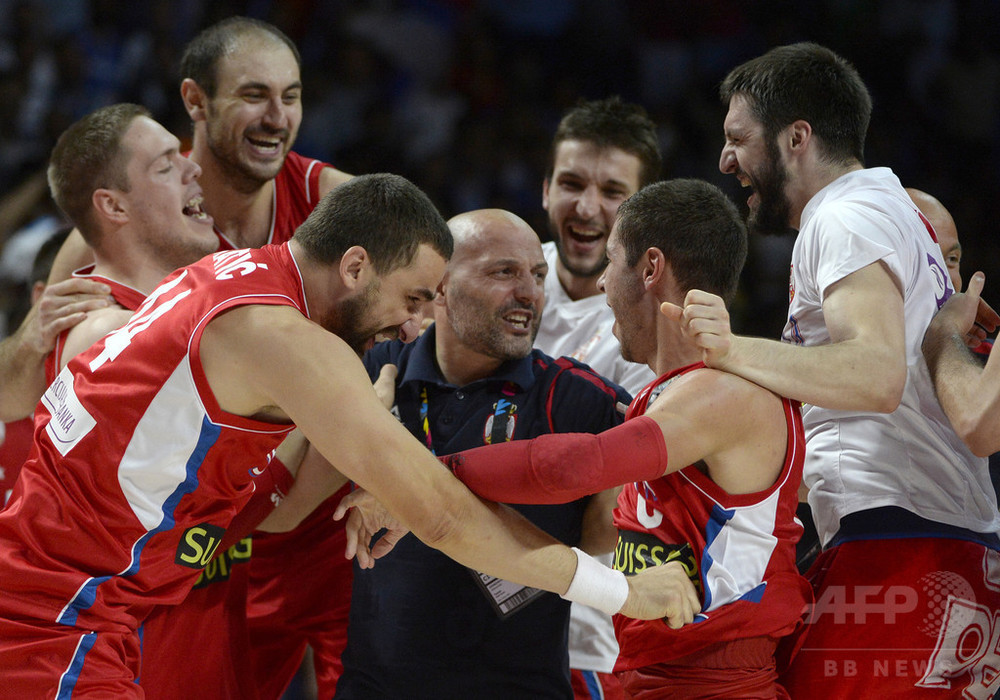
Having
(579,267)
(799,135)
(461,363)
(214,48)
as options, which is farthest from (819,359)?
(214,48)

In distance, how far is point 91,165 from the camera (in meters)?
4.22

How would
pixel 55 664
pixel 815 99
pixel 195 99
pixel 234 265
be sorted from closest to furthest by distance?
pixel 55 664 → pixel 234 265 → pixel 815 99 → pixel 195 99

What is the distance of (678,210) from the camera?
3334 millimetres

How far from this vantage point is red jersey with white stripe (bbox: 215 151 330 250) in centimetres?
500

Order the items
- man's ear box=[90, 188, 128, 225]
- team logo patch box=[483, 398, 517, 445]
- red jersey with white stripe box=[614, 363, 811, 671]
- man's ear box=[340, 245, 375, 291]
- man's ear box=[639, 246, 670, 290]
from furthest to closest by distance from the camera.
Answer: man's ear box=[90, 188, 128, 225]
team logo patch box=[483, 398, 517, 445]
man's ear box=[639, 246, 670, 290]
man's ear box=[340, 245, 375, 291]
red jersey with white stripe box=[614, 363, 811, 671]

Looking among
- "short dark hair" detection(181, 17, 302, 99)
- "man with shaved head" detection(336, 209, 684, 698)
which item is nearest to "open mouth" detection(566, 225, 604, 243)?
"man with shaved head" detection(336, 209, 684, 698)

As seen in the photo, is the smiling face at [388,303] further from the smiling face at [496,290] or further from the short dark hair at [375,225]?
the smiling face at [496,290]

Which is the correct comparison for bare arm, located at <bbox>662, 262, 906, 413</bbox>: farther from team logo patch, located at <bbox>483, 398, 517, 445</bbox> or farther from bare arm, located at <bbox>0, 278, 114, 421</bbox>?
bare arm, located at <bbox>0, 278, 114, 421</bbox>

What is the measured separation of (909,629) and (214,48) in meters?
3.82

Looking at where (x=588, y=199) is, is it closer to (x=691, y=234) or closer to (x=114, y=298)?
(x=691, y=234)

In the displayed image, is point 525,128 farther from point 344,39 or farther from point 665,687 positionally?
point 665,687

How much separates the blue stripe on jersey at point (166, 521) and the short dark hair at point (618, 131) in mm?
2827

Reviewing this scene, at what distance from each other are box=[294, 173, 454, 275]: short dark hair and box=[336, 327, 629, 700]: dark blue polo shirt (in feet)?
2.53

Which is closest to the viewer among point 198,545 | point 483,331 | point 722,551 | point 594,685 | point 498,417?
point 722,551
